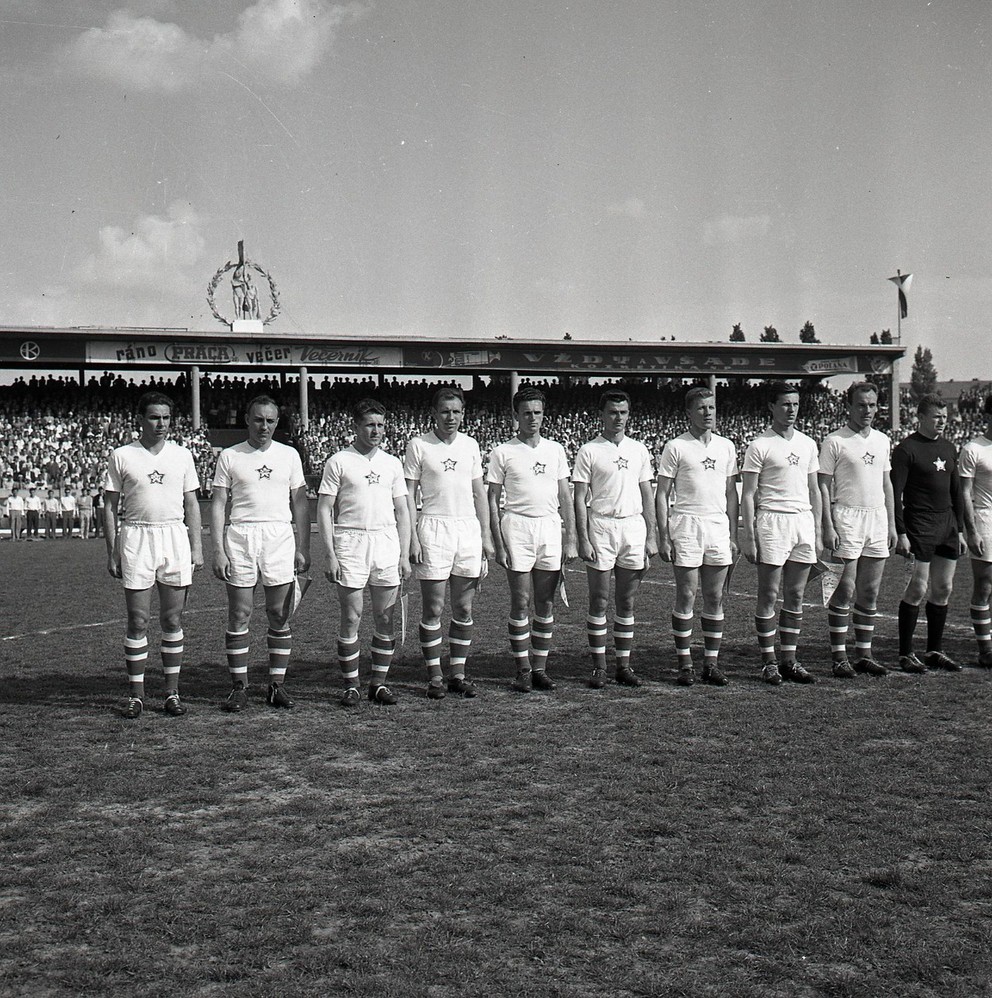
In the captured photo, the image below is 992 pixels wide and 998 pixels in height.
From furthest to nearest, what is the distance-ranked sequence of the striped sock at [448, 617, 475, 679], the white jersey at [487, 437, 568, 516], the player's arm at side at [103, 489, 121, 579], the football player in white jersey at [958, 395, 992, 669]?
the football player in white jersey at [958, 395, 992, 669] < the white jersey at [487, 437, 568, 516] < the striped sock at [448, 617, 475, 679] < the player's arm at side at [103, 489, 121, 579]

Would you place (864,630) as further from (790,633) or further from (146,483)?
(146,483)

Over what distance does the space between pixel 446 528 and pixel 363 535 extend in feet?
2.03

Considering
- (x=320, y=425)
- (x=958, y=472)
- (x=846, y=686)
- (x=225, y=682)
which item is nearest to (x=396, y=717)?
(x=225, y=682)

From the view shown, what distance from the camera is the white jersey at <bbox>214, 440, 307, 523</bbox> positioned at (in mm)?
6891

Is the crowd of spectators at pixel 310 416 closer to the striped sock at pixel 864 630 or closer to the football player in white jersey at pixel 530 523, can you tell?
the football player in white jersey at pixel 530 523

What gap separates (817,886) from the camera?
379 cm

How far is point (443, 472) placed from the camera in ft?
23.7

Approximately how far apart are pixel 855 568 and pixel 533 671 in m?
2.66

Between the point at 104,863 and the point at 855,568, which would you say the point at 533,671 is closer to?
the point at 855,568

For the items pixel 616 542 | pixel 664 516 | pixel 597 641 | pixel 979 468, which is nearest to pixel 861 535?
pixel 979 468

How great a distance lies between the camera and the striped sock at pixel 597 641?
764cm

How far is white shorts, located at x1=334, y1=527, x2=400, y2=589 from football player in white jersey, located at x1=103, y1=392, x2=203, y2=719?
1012mm

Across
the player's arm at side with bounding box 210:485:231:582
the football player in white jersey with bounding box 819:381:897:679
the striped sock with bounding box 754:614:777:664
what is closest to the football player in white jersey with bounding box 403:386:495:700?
the player's arm at side with bounding box 210:485:231:582

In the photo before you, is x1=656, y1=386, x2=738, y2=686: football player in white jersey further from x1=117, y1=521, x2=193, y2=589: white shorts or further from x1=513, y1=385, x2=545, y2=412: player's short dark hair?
x1=117, y1=521, x2=193, y2=589: white shorts
